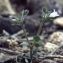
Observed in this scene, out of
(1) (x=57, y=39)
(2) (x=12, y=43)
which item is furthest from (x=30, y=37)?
(2) (x=12, y=43)

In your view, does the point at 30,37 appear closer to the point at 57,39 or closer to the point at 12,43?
the point at 57,39

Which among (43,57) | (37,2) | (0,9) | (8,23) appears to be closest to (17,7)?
(37,2)

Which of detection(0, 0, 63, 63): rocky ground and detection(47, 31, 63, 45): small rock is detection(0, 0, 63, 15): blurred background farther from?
detection(47, 31, 63, 45): small rock

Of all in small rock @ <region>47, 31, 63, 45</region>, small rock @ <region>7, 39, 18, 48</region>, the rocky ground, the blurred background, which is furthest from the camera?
the blurred background

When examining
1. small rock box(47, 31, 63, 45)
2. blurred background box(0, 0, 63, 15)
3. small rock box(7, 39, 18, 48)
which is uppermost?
blurred background box(0, 0, 63, 15)

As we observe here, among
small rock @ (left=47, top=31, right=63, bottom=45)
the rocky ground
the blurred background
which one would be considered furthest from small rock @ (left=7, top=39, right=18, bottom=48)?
the blurred background

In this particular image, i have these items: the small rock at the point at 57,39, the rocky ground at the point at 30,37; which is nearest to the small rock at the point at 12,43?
the rocky ground at the point at 30,37

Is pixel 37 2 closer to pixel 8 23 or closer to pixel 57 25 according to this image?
pixel 57 25

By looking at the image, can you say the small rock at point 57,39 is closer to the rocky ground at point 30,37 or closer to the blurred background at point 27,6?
the rocky ground at point 30,37
